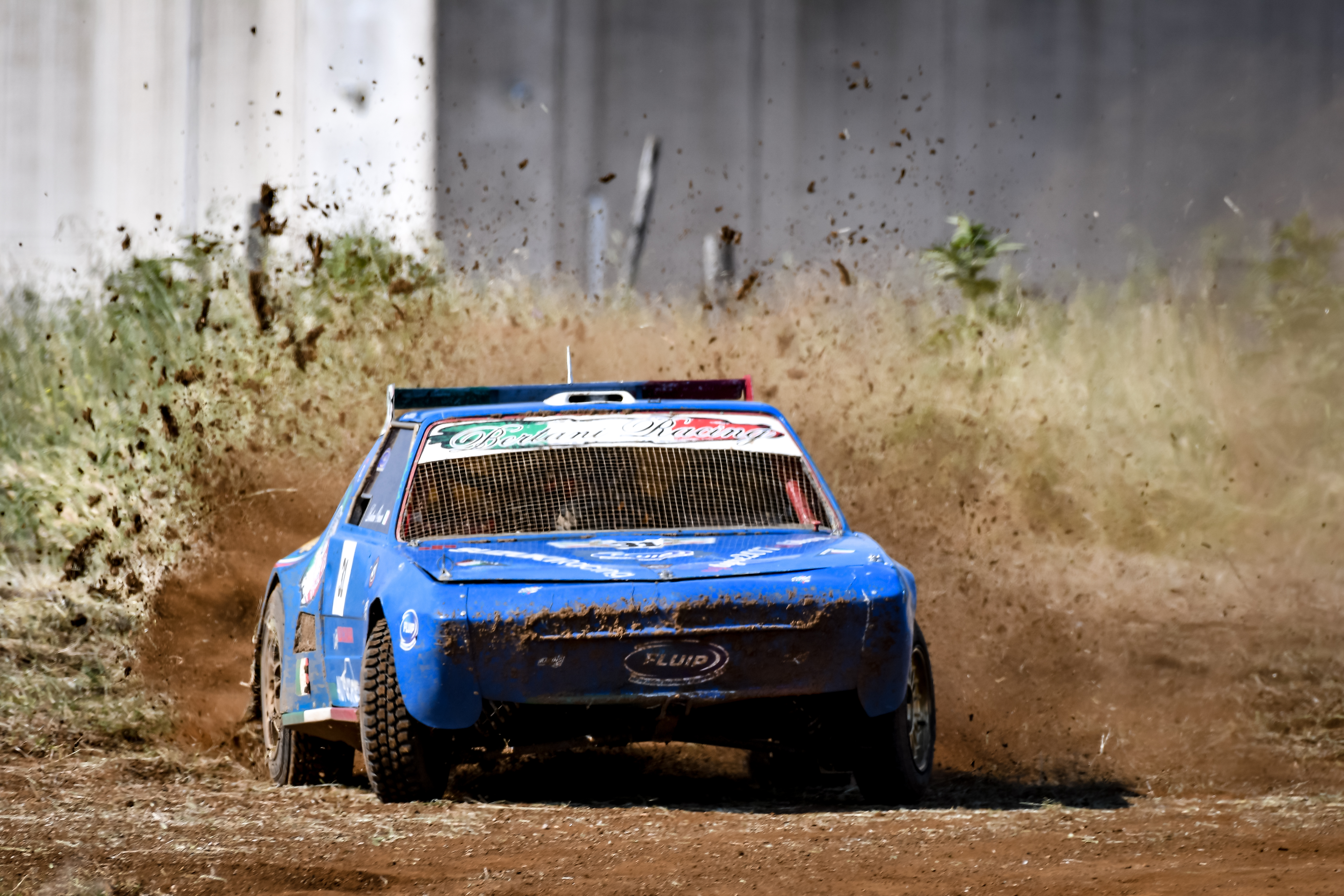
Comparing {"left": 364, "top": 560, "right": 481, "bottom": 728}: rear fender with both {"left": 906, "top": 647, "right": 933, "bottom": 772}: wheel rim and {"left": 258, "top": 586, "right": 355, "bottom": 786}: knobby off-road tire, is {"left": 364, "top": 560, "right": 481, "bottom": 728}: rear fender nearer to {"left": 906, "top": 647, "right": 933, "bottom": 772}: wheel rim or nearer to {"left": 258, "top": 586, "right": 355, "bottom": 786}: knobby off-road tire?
{"left": 258, "top": 586, "right": 355, "bottom": 786}: knobby off-road tire

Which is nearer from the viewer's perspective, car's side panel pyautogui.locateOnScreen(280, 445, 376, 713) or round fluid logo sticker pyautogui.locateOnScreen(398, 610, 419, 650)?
round fluid logo sticker pyautogui.locateOnScreen(398, 610, 419, 650)

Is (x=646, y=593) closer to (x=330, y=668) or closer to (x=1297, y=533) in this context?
(x=330, y=668)

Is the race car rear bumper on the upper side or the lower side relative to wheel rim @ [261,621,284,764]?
upper

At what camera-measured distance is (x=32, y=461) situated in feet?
40.5

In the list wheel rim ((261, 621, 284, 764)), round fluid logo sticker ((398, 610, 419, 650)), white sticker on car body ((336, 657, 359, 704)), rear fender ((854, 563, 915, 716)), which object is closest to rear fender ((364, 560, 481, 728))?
round fluid logo sticker ((398, 610, 419, 650))

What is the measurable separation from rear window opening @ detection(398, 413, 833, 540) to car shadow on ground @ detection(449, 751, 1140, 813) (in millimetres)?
1036

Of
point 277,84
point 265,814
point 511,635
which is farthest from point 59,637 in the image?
point 277,84

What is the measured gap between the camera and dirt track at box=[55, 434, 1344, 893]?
16.2 feet

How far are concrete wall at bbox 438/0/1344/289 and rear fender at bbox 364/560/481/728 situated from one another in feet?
48.6

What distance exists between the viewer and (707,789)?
729cm

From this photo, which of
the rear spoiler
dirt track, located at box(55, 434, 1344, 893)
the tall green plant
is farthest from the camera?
the tall green plant

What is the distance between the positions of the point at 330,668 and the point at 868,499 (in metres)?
6.47

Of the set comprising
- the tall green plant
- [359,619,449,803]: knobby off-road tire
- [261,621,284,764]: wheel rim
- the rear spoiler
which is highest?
the tall green plant

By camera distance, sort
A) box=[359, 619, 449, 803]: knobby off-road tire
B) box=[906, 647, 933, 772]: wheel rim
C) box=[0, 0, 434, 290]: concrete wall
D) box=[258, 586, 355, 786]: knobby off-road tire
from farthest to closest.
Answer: box=[0, 0, 434, 290]: concrete wall, box=[258, 586, 355, 786]: knobby off-road tire, box=[906, 647, 933, 772]: wheel rim, box=[359, 619, 449, 803]: knobby off-road tire
